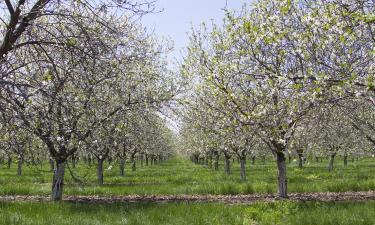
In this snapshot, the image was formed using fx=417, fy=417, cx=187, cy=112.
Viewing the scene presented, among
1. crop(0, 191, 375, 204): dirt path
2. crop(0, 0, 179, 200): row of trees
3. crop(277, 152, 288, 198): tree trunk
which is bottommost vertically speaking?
crop(0, 191, 375, 204): dirt path

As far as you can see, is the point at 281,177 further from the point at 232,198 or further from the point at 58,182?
the point at 58,182

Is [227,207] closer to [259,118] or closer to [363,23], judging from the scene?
[259,118]

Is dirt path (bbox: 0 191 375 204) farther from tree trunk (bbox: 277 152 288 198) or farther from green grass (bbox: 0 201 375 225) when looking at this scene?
green grass (bbox: 0 201 375 225)

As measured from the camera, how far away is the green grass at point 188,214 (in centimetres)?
995

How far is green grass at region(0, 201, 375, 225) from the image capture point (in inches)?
392

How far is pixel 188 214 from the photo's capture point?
35.7 feet

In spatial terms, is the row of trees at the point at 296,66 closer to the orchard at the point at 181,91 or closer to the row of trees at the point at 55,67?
the orchard at the point at 181,91

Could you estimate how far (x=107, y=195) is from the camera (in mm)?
16859

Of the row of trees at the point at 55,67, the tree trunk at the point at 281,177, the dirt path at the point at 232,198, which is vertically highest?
the row of trees at the point at 55,67

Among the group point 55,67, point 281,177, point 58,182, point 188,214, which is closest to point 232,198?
point 281,177

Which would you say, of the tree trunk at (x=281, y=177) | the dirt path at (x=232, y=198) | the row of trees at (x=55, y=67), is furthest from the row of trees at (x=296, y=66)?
the row of trees at (x=55, y=67)

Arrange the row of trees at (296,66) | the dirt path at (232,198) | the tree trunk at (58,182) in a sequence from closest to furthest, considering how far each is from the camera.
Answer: the row of trees at (296,66) → the dirt path at (232,198) → the tree trunk at (58,182)

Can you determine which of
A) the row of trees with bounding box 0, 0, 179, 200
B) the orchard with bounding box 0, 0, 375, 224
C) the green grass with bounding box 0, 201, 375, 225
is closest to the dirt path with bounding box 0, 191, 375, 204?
the orchard with bounding box 0, 0, 375, 224

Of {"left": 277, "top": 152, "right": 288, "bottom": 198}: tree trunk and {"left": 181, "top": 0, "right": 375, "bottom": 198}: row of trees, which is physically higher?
{"left": 181, "top": 0, "right": 375, "bottom": 198}: row of trees
